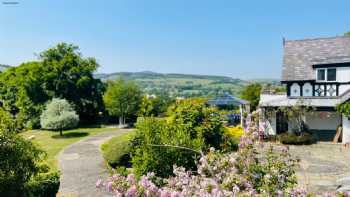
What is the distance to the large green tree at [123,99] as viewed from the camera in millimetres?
28719

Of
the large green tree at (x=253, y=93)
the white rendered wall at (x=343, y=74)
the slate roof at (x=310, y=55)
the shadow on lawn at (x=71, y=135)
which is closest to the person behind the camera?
the white rendered wall at (x=343, y=74)

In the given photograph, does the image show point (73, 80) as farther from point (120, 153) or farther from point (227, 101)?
point (120, 153)

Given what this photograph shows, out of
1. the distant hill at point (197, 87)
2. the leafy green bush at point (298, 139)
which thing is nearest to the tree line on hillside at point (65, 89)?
the leafy green bush at point (298, 139)

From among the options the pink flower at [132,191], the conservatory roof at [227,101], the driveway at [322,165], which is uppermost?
the conservatory roof at [227,101]

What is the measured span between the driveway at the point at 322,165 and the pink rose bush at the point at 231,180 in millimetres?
4174

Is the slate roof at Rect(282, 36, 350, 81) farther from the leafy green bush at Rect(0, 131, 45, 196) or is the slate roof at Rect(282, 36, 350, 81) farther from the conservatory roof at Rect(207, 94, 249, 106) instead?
the leafy green bush at Rect(0, 131, 45, 196)

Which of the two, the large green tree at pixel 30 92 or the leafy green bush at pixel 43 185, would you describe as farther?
the large green tree at pixel 30 92

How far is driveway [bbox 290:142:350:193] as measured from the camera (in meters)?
10.6

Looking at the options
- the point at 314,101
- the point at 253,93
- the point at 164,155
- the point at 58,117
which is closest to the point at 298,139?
the point at 314,101

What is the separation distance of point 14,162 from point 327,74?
20.2 meters

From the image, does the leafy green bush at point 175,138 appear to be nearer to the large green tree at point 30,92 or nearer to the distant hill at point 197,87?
the large green tree at point 30,92

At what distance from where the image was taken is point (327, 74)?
20.7 meters

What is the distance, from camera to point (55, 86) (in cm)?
3088

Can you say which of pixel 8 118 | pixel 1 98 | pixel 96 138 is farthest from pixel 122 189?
pixel 1 98
